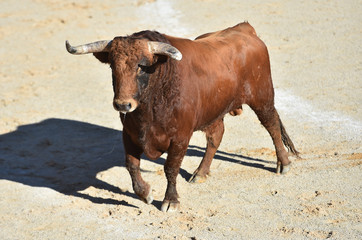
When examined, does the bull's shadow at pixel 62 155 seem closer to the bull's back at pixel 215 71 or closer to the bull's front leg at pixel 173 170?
the bull's front leg at pixel 173 170

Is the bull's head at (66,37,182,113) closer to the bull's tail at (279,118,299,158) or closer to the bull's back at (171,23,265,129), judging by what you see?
the bull's back at (171,23,265,129)

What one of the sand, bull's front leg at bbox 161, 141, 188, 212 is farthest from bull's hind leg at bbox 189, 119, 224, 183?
bull's front leg at bbox 161, 141, 188, 212

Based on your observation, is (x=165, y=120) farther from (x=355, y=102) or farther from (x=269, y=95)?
(x=355, y=102)

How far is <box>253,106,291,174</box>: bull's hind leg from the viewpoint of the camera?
7.39 meters

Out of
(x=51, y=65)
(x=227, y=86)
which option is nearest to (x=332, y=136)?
(x=227, y=86)

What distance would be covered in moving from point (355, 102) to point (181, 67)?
4151 millimetres

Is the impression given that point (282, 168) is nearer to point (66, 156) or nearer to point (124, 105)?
point (124, 105)

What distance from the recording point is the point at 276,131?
7508mm

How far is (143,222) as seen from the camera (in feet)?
20.5

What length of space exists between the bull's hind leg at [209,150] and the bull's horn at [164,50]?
1892 millimetres

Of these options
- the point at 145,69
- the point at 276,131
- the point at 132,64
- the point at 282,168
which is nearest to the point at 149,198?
the point at 145,69

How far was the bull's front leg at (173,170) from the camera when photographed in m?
6.30

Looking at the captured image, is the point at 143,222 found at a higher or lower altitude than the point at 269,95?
lower

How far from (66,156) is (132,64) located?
3.00 meters
